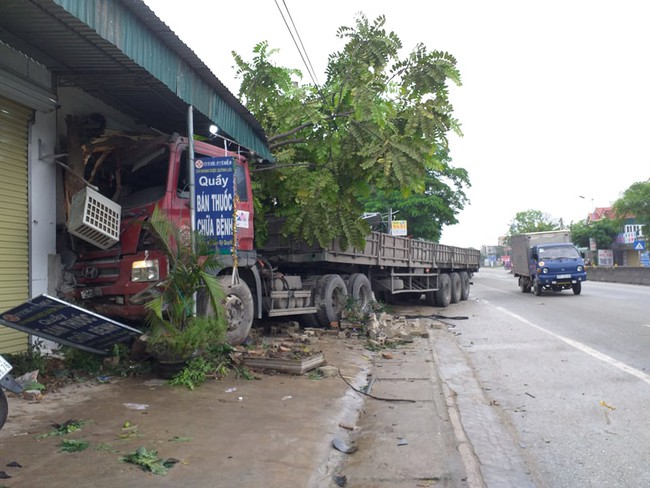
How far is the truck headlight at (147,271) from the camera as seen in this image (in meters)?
5.87

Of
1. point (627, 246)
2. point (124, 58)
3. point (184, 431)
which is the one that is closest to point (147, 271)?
point (184, 431)

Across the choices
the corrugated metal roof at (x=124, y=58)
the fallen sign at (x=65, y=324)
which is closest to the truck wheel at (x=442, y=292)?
the corrugated metal roof at (x=124, y=58)

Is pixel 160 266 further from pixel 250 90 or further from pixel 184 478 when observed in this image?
pixel 250 90

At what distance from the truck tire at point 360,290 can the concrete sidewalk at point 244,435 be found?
5.45 meters

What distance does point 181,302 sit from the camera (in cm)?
568

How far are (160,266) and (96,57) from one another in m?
2.47

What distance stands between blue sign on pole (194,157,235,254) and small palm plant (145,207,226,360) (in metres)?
0.32

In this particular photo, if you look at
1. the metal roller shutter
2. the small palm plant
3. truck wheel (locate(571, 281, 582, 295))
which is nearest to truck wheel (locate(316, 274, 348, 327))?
the small palm plant

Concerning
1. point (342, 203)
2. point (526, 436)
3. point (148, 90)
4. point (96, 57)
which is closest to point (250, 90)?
point (342, 203)

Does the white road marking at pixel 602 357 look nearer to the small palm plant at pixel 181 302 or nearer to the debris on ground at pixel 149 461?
the small palm plant at pixel 181 302

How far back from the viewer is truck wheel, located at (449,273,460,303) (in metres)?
20.1

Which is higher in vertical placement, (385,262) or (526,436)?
(385,262)

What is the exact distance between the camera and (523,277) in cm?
2505

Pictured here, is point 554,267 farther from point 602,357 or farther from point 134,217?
point 134,217
